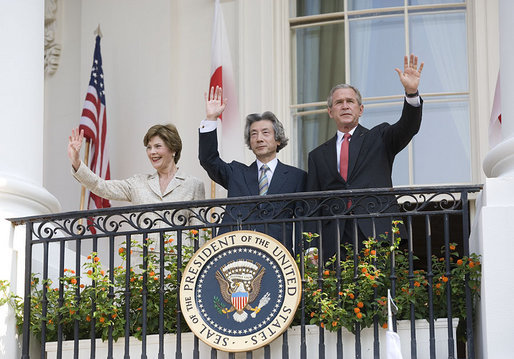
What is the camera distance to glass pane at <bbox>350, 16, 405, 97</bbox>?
36.7ft

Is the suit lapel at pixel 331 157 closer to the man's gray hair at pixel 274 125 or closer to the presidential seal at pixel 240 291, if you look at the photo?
the man's gray hair at pixel 274 125

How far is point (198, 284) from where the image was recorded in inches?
311

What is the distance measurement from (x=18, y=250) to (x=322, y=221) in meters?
2.16

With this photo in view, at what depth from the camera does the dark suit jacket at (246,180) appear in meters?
8.20

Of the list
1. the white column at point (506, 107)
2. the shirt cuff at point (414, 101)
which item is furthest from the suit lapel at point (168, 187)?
the white column at point (506, 107)

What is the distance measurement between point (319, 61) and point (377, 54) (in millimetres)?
557

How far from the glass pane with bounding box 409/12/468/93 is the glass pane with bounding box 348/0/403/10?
221mm

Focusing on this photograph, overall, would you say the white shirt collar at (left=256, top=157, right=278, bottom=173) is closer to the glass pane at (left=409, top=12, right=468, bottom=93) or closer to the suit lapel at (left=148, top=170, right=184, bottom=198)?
the suit lapel at (left=148, top=170, right=184, bottom=198)

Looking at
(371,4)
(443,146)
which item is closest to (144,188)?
(443,146)

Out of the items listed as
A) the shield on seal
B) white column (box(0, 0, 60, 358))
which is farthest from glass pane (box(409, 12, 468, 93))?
the shield on seal

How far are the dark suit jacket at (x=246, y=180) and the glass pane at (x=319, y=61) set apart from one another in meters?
2.86

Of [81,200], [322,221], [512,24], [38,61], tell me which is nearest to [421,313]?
[322,221]

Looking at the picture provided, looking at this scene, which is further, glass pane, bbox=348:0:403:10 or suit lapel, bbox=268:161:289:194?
glass pane, bbox=348:0:403:10

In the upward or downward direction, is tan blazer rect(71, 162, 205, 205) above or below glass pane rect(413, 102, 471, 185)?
below
